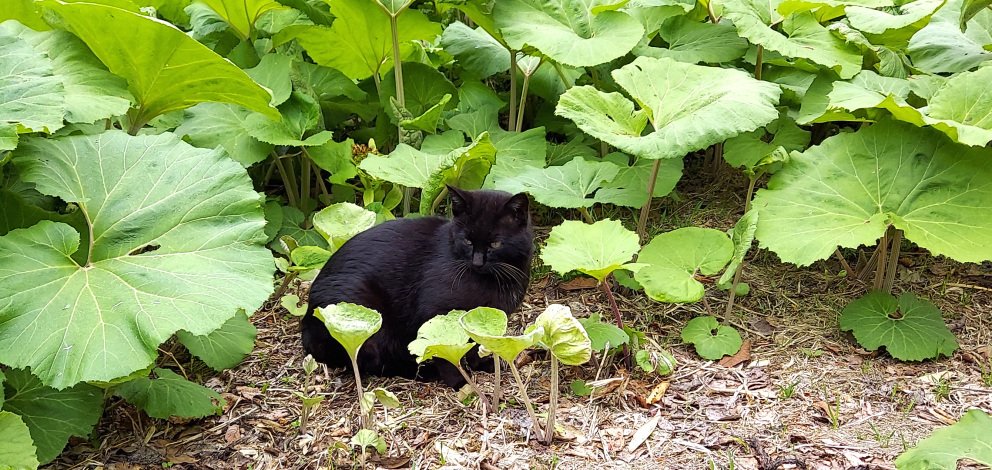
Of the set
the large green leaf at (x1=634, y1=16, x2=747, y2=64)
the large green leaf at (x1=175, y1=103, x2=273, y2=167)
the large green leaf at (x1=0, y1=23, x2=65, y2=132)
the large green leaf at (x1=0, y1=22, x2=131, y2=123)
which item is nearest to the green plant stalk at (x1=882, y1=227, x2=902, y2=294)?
the large green leaf at (x1=634, y1=16, x2=747, y2=64)

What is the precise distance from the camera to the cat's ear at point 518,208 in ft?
8.23

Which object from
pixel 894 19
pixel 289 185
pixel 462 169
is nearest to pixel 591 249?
pixel 462 169

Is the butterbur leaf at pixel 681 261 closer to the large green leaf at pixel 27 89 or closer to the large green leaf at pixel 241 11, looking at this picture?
the large green leaf at pixel 27 89

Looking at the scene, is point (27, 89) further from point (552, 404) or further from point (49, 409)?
point (552, 404)

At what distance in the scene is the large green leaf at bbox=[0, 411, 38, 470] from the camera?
1.76 m

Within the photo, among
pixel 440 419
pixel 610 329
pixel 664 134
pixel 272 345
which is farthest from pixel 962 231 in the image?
pixel 272 345

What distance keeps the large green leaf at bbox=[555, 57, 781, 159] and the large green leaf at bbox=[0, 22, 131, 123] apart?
Result: 52.4 inches

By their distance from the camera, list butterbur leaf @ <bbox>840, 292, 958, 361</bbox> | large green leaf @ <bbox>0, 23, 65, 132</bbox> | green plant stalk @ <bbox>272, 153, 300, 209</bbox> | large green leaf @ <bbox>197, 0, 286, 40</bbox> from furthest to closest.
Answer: green plant stalk @ <bbox>272, 153, 300, 209</bbox>, large green leaf @ <bbox>197, 0, 286, 40</bbox>, butterbur leaf @ <bbox>840, 292, 958, 361</bbox>, large green leaf @ <bbox>0, 23, 65, 132</bbox>

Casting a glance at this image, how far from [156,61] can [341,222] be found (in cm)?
86

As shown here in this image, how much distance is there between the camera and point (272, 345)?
2.75 metres

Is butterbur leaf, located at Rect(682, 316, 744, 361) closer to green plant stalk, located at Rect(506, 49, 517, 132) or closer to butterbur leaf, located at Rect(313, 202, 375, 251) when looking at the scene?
butterbur leaf, located at Rect(313, 202, 375, 251)

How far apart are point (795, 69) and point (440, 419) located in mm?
2033

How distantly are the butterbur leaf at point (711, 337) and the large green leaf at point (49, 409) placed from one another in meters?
1.74

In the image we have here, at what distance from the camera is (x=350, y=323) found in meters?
2.09
